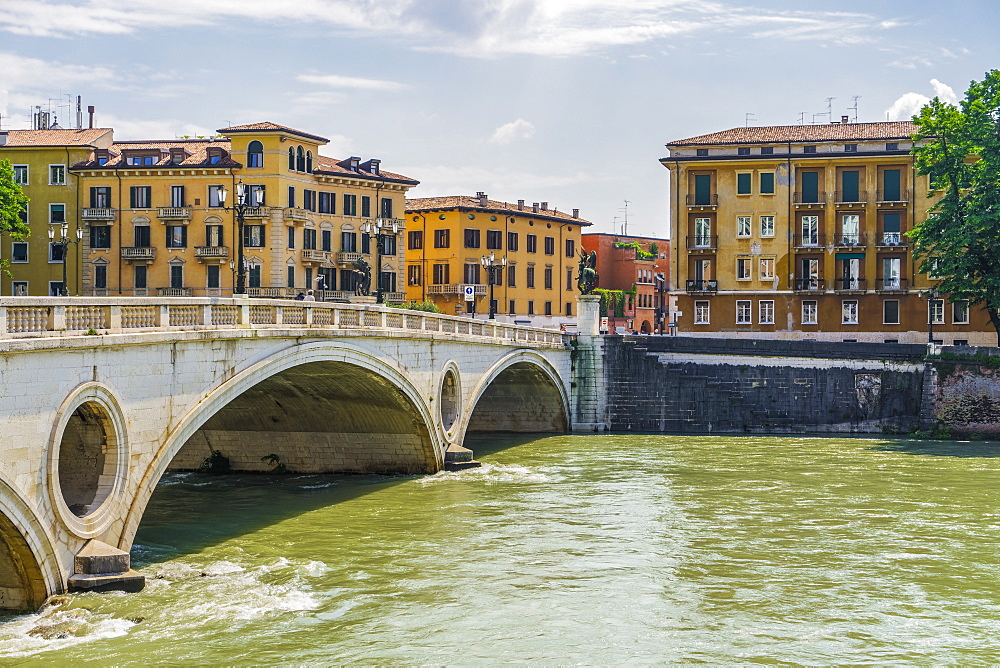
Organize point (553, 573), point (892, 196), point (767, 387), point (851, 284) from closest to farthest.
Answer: point (553, 573) → point (767, 387) → point (892, 196) → point (851, 284)

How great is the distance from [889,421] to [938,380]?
2343 mm

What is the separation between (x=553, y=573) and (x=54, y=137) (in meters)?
51.1

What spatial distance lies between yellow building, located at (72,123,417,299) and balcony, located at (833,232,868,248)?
23.2 meters

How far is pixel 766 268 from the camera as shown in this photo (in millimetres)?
55281

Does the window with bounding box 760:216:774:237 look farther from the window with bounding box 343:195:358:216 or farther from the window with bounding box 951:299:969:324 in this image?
the window with bounding box 343:195:358:216

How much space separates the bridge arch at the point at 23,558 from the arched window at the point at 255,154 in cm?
4561

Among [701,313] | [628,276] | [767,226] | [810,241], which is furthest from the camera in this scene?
[628,276]

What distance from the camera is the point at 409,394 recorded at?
29.4 meters

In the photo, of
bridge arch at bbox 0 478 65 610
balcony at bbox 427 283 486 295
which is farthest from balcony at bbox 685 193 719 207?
bridge arch at bbox 0 478 65 610

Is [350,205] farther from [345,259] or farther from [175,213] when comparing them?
[175,213]

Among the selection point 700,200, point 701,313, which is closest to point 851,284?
point 701,313

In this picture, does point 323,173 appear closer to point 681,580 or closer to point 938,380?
point 938,380

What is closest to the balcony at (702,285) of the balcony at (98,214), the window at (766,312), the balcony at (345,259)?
the window at (766,312)

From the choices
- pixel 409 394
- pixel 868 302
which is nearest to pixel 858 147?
pixel 868 302
